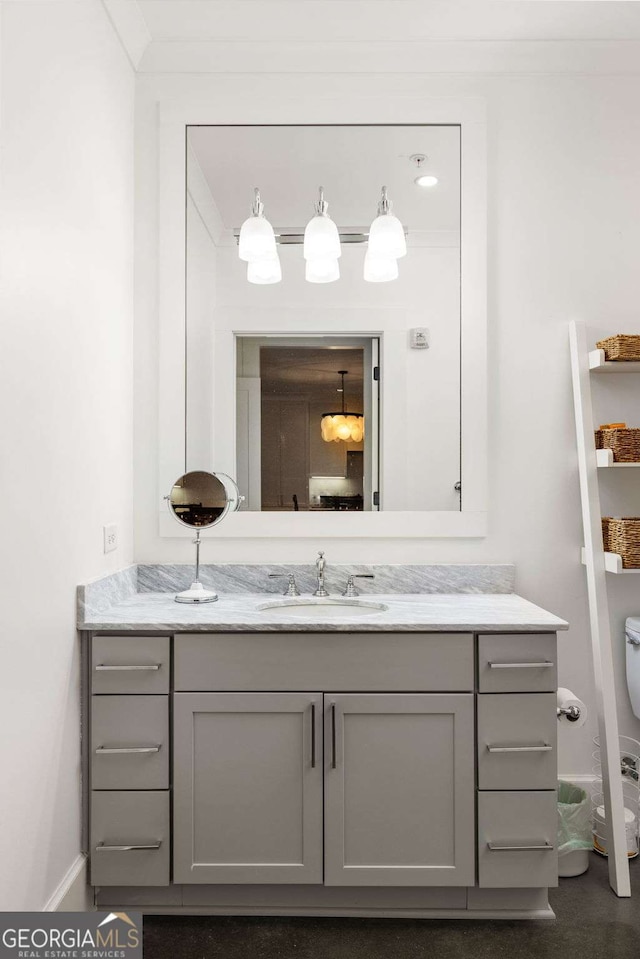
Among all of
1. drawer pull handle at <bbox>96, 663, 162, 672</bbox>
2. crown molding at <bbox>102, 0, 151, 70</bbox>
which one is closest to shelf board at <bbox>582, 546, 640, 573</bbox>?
drawer pull handle at <bbox>96, 663, 162, 672</bbox>

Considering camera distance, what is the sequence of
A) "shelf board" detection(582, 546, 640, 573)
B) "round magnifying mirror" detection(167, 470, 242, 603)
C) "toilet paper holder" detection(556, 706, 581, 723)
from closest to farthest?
"toilet paper holder" detection(556, 706, 581, 723) < "shelf board" detection(582, 546, 640, 573) < "round magnifying mirror" detection(167, 470, 242, 603)

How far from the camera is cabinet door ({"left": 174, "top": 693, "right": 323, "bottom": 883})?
1907mm

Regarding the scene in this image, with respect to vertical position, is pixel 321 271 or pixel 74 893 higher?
pixel 321 271

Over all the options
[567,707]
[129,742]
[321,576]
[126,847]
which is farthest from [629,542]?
[126,847]

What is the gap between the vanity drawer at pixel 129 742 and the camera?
1.92 meters

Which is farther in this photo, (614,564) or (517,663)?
(614,564)

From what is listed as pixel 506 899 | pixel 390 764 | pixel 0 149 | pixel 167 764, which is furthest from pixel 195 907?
pixel 0 149

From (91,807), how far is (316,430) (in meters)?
1.36

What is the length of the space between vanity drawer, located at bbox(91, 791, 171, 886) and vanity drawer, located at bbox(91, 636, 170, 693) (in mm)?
291

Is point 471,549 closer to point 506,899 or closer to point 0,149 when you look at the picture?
point 506,899

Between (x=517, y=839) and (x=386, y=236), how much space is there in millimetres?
1930

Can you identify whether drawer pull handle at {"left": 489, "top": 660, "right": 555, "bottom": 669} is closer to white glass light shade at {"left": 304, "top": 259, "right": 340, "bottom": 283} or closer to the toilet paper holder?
the toilet paper holder

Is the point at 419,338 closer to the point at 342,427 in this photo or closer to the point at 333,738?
the point at 342,427

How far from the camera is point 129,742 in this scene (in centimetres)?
193
